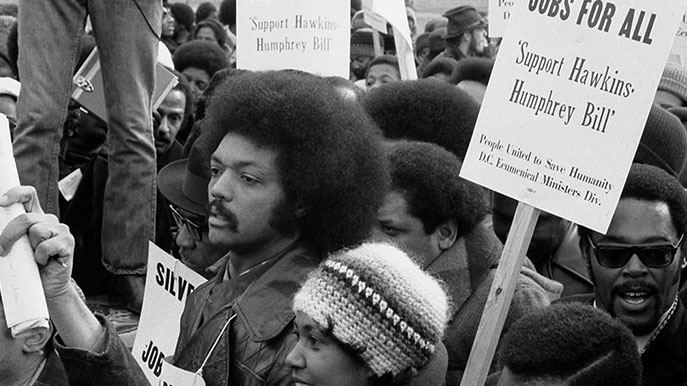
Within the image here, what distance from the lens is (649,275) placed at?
13.9ft

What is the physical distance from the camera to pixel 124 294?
542 cm

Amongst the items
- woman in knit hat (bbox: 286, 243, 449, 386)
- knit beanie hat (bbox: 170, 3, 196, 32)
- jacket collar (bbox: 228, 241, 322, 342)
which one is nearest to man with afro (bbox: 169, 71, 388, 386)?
jacket collar (bbox: 228, 241, 322, 342)

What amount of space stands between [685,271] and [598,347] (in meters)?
1.42

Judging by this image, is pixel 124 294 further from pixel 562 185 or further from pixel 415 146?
pixel 562 185

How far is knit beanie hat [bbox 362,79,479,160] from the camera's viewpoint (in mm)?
5340

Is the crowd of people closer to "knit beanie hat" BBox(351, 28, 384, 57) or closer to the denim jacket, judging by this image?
the denim jacket

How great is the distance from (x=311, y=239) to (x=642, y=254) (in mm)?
1202

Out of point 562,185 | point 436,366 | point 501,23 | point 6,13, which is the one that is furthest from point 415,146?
point 6,13

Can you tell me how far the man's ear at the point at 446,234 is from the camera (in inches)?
173

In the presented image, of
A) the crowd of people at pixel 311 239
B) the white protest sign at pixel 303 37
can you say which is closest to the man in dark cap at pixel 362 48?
the white protest sign at pixel 303 37

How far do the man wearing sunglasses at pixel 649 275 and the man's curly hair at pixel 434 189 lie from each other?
426 millimetres

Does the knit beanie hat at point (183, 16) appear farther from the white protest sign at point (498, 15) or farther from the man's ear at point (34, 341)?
the man's ear at point (34, 341)

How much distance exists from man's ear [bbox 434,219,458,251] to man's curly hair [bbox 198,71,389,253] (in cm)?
61

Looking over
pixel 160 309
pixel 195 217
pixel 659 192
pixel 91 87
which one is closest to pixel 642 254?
pixel 659 192
